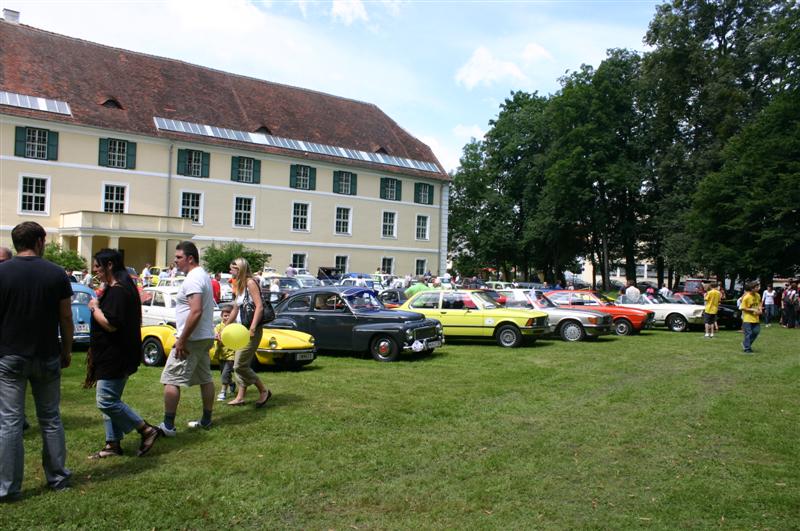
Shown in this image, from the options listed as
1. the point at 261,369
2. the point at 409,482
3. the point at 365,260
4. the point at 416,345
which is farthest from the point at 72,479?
the point at 365,260

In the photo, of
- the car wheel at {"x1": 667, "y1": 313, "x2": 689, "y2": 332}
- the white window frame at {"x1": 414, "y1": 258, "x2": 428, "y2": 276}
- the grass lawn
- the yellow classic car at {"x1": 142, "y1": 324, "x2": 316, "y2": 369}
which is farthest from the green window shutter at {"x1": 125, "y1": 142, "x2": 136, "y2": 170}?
the grass lawn

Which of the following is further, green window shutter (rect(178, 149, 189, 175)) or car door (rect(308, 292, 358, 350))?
green window shutter (rect(178, 149, 189, 175))

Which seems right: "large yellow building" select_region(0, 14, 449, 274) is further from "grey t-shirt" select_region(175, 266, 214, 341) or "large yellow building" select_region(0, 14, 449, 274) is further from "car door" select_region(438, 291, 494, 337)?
"grey t-shirt" select_region(175, 266, 214, 341)

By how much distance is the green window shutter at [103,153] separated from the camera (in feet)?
128

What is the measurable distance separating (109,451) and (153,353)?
708 centimetres

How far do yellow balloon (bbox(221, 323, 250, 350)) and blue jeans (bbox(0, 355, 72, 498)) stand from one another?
283 centimetres

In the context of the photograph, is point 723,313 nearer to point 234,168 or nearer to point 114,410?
point 114,410

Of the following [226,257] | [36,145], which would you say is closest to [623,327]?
[226,257]

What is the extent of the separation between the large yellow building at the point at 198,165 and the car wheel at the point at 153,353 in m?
25.0

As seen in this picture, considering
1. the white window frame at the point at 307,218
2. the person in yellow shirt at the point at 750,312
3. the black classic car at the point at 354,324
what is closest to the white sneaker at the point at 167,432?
the black classic car at the point at 354,324

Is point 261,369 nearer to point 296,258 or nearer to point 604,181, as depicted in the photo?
point 296,258

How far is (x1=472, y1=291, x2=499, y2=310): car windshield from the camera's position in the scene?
18459mm

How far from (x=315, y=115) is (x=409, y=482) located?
155 ft

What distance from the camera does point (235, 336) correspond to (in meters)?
8.41
